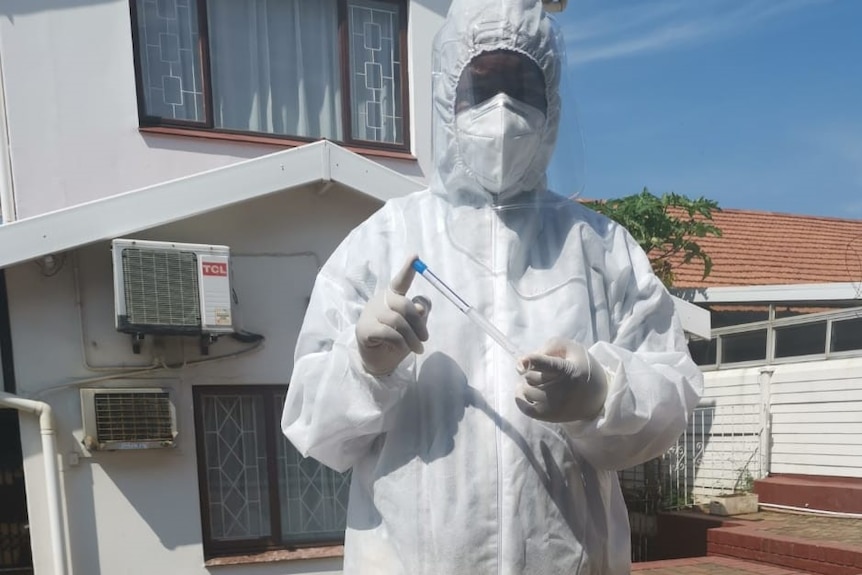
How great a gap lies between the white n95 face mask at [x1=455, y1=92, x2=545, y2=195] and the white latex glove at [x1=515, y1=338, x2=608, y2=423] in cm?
42

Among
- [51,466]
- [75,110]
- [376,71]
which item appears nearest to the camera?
[51,466]

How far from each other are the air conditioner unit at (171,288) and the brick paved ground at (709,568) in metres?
4.13

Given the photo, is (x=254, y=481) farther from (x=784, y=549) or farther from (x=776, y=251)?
(x=776, y=251)

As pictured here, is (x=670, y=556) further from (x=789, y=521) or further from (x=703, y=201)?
(x=703, y=201)

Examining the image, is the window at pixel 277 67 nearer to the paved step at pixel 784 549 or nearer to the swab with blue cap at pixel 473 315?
the swab with blue cap at pixel 473 315

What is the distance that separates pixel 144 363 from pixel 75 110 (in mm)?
→ 1765

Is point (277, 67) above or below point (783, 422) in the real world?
above

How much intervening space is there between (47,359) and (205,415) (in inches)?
41.0

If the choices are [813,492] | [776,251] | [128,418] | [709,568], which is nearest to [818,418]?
[813,492]

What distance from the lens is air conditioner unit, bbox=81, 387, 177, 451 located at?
165 inches

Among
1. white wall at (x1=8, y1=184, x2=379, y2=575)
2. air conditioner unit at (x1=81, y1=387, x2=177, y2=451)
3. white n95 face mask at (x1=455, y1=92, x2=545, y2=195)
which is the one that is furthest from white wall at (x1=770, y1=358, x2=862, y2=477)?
white n95 face mask at (x1=455, y1=92, x2=545, y2=195)

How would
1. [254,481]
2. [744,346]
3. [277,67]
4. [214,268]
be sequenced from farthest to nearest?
[744,346]
[277,67]
[254,481]
[214,268]

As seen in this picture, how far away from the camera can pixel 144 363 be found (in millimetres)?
4434

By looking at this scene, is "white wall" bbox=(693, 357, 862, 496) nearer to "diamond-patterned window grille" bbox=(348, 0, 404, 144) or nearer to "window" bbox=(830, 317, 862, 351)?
"window" bbox=(830, 317, 862, 351)
